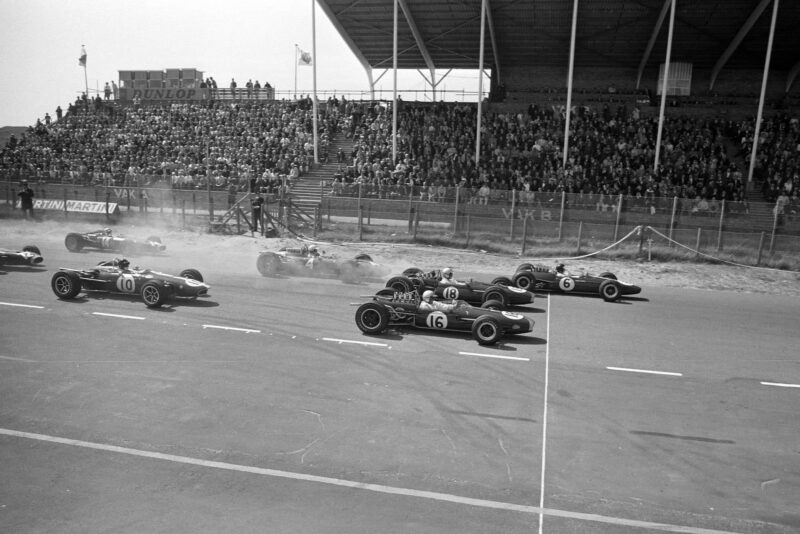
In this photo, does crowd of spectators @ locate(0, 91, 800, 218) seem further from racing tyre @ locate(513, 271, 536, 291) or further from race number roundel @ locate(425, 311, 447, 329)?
race number roundel @ locate(425, 311, 447, 329)

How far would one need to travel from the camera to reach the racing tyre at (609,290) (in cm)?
1667

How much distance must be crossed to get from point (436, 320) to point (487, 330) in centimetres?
114

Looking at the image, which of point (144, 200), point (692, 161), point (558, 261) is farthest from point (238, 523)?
point (692, 161)

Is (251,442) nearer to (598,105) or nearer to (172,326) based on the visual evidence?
(172,326)

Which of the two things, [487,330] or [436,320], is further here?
[436,320]

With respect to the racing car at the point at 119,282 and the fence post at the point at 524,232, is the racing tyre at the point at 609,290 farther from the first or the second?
the racing car at the point at 119,282

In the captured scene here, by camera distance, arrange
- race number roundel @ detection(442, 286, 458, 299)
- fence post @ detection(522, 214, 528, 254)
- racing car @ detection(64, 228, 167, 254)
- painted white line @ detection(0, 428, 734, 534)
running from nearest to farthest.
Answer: painted white line @ detection(0, 428, 734, 534) < race number roundel @ detection(442, 286, 458, 299) < racing car @ detection(64, 228, 167, 254) < fence post @ detection(522, 214, 528, 254)

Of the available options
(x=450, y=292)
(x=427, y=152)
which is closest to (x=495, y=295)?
(x=450, y=292)

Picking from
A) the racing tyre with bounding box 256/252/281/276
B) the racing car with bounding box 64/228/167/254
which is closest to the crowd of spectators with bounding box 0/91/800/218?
the racing car with bounding box 64/228/167/254

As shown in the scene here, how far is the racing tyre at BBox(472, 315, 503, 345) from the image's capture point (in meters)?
12.3

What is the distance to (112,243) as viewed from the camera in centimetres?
2119

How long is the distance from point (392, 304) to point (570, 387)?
433cm

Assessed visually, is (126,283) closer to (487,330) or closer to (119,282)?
(119,282)

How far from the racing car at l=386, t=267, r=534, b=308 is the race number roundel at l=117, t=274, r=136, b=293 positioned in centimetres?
627
